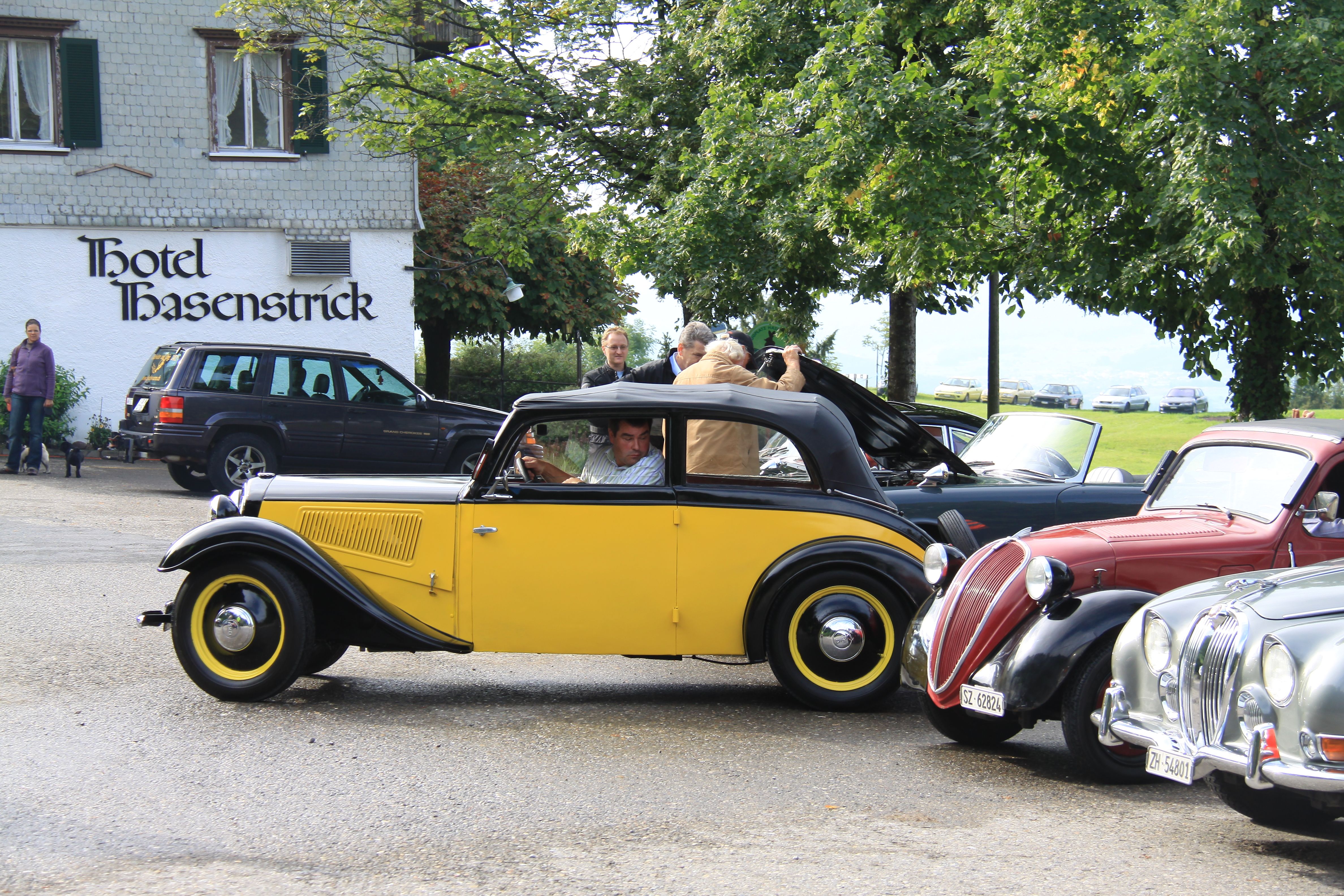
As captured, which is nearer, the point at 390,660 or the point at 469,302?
the point at 390,660

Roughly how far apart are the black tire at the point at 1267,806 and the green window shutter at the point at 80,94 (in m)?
22.0

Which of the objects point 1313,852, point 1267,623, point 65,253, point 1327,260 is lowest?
point 1313,852

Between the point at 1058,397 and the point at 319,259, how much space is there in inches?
2161

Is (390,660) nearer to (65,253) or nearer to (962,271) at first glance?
(962,271)

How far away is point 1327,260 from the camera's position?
40.3ft

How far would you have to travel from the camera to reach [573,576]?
6.38 m

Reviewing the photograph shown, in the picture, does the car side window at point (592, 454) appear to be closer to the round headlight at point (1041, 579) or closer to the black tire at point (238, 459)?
the round headlight at point (1041, 579)

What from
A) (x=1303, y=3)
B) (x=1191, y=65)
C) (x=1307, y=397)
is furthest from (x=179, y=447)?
(x=1307, y=397)

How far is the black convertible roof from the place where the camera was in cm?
657

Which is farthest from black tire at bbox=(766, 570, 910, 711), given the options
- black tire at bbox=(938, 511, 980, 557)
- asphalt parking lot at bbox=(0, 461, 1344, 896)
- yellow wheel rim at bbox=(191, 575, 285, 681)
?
yellow wheel rim at bbox=(191, 575, 285, 681)

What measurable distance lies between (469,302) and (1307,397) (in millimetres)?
29678

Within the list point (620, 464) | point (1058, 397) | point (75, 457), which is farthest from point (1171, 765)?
point (1058, 397)

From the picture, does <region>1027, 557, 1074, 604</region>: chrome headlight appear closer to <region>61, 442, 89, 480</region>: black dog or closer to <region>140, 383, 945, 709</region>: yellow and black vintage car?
<region>140, 383, 945, 709</region>: yellow and black vintage car

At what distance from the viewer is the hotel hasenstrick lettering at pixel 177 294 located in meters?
22.3
